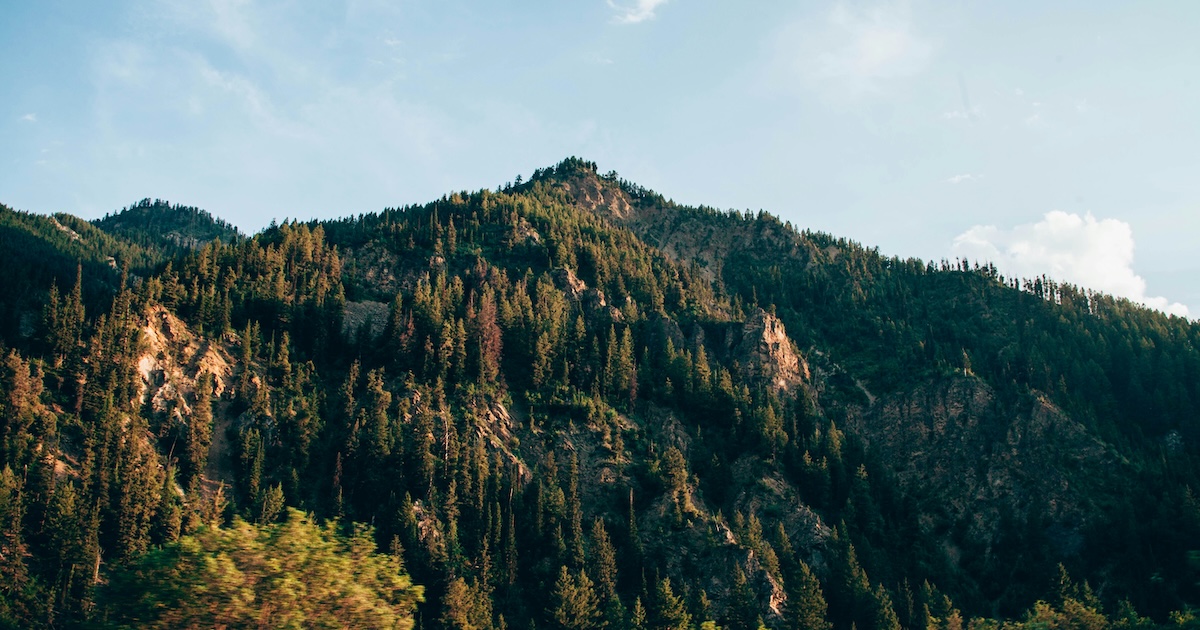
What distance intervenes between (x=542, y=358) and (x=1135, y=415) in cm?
12790

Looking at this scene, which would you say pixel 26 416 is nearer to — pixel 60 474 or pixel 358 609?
pixel 60 474

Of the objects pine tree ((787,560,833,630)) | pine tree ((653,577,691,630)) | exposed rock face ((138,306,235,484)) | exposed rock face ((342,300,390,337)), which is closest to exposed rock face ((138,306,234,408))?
exposed rock face ((138,306,235,484))

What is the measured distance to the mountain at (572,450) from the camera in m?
107

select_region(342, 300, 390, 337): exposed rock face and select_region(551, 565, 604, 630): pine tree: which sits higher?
select_region(342, 300, 390, 337): exposed rock face

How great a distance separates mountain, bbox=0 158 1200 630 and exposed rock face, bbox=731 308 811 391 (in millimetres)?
837

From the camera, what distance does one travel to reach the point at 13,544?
85500mm

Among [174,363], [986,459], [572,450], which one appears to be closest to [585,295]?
[572,450]

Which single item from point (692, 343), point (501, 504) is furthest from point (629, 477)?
point (692, 343)

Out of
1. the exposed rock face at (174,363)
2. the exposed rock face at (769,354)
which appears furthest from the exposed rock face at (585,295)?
the exposed rock face at (174,363)

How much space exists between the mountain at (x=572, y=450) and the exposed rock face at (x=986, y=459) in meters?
0.55

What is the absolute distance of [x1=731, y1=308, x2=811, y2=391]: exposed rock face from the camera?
185 m

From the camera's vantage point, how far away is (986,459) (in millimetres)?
165875

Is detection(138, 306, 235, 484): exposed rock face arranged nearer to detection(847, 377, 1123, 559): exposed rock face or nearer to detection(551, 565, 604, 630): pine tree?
detection(551, 565, 604, 630): pine tree

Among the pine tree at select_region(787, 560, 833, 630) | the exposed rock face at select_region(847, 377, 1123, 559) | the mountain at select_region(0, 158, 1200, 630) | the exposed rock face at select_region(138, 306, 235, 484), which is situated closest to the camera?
the mountain at select_region(0, 158, 1200, 630)
